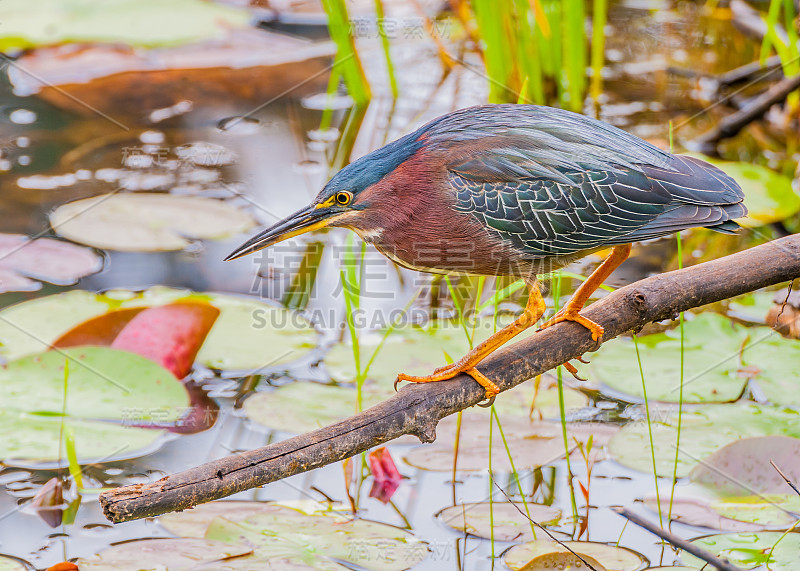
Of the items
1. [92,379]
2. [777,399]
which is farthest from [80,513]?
[777,399]

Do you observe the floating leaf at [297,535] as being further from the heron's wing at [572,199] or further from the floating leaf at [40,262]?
the floating leaf at [40,262]

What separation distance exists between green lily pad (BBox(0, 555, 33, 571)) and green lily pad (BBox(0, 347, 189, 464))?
515mm

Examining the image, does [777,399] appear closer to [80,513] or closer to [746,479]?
[746,479]

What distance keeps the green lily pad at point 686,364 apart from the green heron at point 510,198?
951mm

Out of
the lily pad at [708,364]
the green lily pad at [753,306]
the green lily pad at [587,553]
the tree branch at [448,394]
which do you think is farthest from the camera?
the green lily pad at [753,306]

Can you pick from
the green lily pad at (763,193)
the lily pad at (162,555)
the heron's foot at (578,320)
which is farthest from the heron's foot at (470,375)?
the green lily pad at (763,193)

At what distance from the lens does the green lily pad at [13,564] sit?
3.11 meters

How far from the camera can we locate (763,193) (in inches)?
232

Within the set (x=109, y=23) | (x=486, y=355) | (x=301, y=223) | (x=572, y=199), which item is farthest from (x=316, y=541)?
(x=109, y=23)

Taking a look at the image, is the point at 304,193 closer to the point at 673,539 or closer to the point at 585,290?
the point at 585,290

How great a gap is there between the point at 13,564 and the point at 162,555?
54 cm

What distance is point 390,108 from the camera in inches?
286

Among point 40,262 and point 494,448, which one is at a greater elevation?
point 40,262

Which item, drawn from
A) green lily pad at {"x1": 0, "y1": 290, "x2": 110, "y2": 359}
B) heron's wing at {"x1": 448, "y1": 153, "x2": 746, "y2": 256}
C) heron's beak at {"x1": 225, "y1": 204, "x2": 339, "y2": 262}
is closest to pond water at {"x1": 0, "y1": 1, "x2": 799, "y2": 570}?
green lily pad at {"x1": 0, "y1": 290, "x2": 110, "y2": 359}
